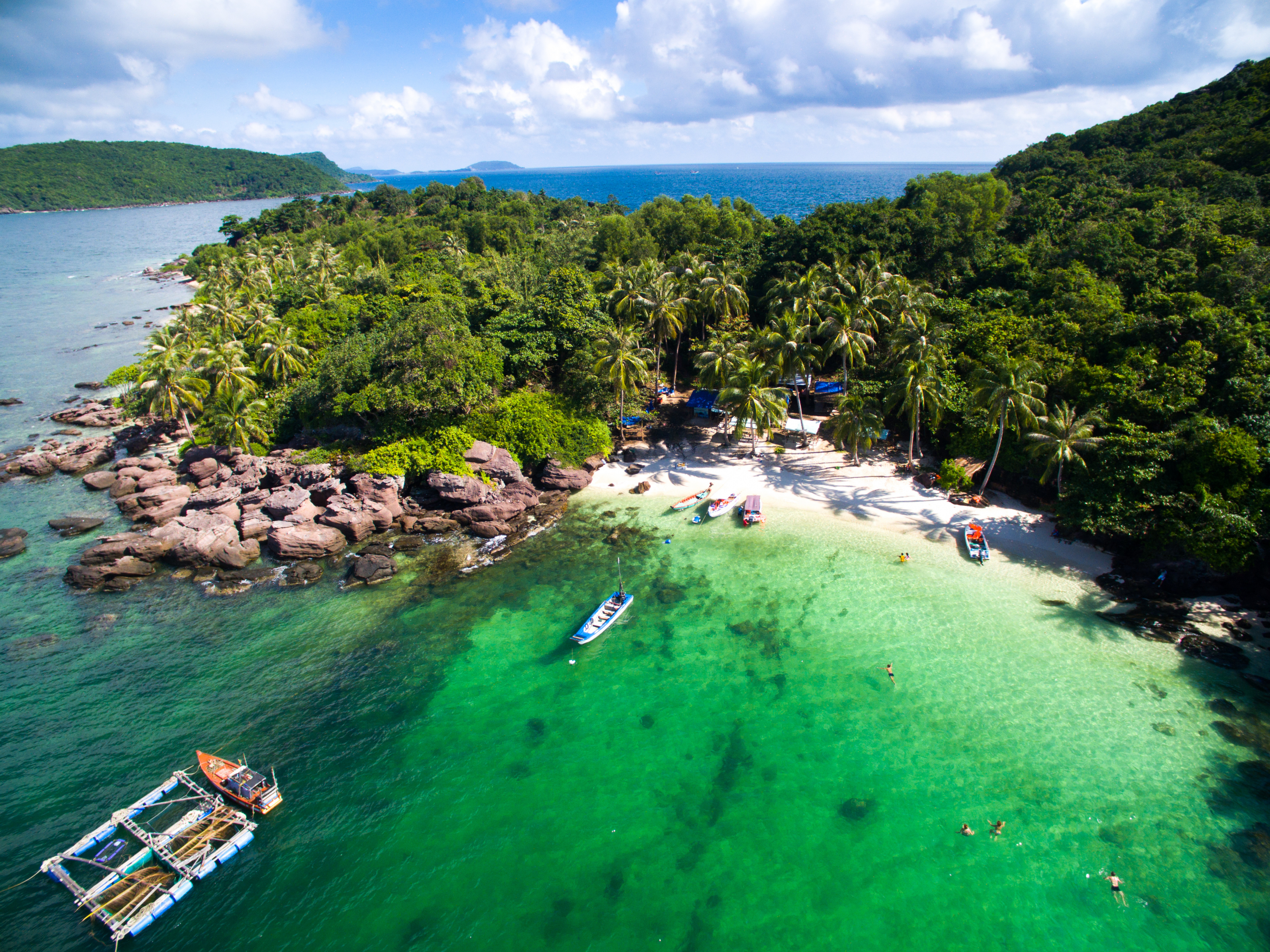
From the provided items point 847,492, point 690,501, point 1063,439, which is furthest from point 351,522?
point 1063,439

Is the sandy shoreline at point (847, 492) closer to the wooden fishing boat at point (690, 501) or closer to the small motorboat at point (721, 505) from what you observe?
the wooden fishing boat at point (690, 501)

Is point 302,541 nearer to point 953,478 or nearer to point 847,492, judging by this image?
point 847,492

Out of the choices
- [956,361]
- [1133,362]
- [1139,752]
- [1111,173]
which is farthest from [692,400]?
[1111,173]

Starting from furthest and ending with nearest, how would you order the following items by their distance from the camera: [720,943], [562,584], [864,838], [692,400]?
[692,400] → [562,584] → [864,838] → [720,943]

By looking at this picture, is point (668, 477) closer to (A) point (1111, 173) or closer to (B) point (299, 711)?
(B) point (299, 711)

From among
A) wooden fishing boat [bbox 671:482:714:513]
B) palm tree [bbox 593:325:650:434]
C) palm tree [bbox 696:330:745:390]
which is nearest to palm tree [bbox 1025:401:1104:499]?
palm tree [bbox 696:330:745:390]

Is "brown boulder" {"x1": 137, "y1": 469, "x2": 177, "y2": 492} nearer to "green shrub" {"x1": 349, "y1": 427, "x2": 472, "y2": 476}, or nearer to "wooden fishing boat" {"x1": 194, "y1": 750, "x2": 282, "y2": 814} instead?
"green shrub" {"x1": 349, "y1": 427, "x2": 472, "y2": 476}
